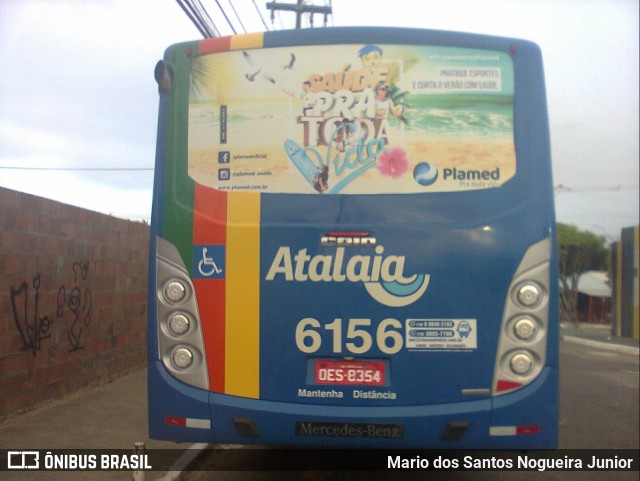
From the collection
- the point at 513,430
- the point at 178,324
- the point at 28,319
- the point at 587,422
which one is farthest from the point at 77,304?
the point at 587,422

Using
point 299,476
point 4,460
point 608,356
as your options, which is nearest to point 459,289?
point 299,476

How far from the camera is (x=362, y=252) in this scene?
4.09 meters

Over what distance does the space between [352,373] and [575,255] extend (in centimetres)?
4340

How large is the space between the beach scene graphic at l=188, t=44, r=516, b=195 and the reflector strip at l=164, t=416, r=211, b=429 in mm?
1403

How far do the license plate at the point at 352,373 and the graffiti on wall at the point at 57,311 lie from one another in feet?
13.0

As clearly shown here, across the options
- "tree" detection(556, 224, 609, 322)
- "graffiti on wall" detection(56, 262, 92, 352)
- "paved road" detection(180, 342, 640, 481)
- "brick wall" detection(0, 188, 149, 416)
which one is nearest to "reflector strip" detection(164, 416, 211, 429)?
"paved road" detection(180, 342, 640, 481)

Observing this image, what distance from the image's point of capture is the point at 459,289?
4.05m

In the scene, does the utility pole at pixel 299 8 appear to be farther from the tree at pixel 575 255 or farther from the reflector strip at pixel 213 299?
the tree at pixel 575 255

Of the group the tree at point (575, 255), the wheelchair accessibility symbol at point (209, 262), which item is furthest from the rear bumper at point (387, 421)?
the tree at point (575, 255)

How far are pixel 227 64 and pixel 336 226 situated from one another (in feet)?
4.12

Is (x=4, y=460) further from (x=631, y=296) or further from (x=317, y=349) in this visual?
(x=631, y=296)

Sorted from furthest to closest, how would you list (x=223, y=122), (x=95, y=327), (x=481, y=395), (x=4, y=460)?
(x=95, y=327)
(x=4, y=460)
(x=223, y=122)
(x=481, y=395)

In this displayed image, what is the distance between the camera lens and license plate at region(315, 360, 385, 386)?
4.05 meters

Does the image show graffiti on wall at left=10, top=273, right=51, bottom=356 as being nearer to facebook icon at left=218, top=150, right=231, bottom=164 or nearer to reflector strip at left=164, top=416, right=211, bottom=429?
reflector strip at left=164, top=416, right=211, bottom=429
